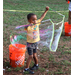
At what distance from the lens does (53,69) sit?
383 centimetres

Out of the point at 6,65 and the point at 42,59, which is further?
the point at 42,59

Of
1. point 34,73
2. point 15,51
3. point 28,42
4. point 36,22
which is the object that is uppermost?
point 36,22

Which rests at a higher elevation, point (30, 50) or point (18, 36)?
point (18, 36)

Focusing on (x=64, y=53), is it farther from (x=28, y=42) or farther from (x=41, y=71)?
(x=28, y=42)

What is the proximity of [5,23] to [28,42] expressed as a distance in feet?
15.6

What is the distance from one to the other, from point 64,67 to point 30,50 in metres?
1.11

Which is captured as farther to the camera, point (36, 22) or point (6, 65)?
point (6, 65)

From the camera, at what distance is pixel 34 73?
3.62 metres

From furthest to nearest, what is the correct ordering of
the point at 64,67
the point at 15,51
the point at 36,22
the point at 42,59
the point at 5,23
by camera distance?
the point at 5,23, the point at 42,59, the point at 64,67, the point at 15,51, the point at 36,22

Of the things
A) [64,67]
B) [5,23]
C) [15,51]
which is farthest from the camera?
[5,23]

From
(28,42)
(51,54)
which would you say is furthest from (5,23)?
(28,42)

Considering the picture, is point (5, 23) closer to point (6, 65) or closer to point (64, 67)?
point (6, 65)

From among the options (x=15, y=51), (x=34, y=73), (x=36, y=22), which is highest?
(x=36, y=22)

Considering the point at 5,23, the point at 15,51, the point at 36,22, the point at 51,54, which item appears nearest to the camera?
the point at 36,22
